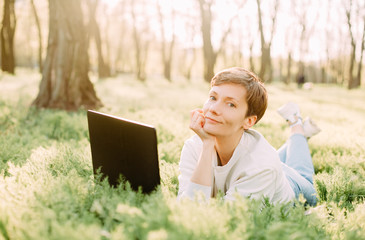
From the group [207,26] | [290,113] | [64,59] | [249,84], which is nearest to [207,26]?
[207,26]

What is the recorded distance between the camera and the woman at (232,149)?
2.22m

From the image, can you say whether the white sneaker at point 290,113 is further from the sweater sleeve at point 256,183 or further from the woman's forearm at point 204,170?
Answer: the woman's forearm at point 204,170

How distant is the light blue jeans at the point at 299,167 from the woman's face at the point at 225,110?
1.21m

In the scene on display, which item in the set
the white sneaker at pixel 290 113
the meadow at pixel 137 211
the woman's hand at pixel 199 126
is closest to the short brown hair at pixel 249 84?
the woman's hand at pixel 199 126

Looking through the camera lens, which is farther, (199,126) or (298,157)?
(298,157)

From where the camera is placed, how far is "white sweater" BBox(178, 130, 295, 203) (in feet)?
7.26

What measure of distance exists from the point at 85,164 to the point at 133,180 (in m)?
1.03

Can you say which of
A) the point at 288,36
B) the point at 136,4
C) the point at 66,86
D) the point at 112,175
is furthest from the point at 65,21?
the point at 288,36

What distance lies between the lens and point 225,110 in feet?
7.45

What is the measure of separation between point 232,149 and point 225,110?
0.41 m

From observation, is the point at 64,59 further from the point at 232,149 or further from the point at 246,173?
the point at 246,173

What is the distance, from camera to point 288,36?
1385 inches

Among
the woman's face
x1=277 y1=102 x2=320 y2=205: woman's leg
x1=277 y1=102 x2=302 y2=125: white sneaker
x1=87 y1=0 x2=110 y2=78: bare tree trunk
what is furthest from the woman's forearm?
x1=87 y1=0 x2=110 y2=78: bare tree trunk

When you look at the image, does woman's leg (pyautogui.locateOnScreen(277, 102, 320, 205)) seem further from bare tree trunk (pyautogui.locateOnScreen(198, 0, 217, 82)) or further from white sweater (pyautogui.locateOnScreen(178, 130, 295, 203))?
bare tree trunk (pyautogui.locateOnScreen(198, 0, 217, 82))
